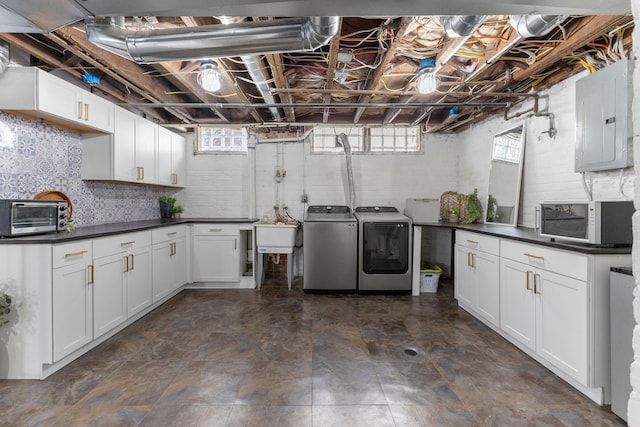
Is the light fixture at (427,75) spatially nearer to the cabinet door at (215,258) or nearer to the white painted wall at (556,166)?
the white painted wall at (556,166)

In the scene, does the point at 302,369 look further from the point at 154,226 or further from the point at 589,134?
the point at 589,134

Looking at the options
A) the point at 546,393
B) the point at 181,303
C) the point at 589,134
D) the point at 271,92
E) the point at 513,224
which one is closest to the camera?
the point at 546,393

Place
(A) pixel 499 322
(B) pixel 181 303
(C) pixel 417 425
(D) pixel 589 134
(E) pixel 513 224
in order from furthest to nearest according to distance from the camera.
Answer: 1. (B) pixel 181 303
2. (E) pixel 513 224
3. (A) pixel 499 322
4. (D) pixel 589 134
5. (C) pixel 417 425

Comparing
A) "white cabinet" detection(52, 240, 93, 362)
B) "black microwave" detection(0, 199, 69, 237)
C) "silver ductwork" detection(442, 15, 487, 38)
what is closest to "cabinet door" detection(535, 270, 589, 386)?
"silver ductwork" detection(442, 15, 487, 38)

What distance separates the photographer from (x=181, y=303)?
324cm

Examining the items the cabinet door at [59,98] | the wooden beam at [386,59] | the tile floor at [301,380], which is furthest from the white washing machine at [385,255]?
the cabinet door at [59,98]

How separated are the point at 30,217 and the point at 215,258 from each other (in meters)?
1.92

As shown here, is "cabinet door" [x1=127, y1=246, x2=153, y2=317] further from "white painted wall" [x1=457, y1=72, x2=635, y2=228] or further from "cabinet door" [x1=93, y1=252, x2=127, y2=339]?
"white painted wall" [x1=457, y1=72, x2=635, y2=228]

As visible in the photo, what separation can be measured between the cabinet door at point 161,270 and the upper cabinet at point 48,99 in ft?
4.21

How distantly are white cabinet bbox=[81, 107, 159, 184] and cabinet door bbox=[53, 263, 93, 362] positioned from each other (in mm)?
1130

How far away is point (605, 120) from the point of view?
6.63ft

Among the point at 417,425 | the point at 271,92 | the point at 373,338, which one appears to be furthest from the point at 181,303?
the point at 417,425

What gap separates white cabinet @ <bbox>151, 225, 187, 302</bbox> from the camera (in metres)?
3.02

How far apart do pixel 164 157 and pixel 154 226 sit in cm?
112
